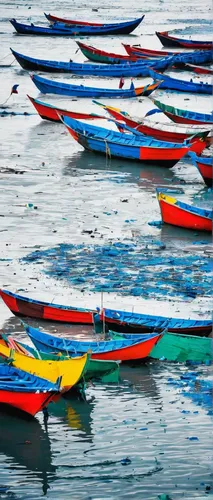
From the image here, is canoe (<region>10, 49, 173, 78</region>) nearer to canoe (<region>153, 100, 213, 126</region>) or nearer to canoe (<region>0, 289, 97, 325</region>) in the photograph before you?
canoe (<region>153, 100, 213, 126</region>)

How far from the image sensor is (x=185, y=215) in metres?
24.5

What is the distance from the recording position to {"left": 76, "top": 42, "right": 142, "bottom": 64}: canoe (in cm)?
4722

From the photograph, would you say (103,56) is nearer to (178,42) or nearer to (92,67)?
(92,67)

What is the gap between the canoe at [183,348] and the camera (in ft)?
57.8

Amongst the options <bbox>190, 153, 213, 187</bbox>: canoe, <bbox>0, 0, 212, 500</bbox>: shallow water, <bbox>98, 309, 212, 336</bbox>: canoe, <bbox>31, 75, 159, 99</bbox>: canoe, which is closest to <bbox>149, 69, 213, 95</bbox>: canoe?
<bbox>0, 0, 212, 500</bbox>: shallow water

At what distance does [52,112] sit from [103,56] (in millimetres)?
13184

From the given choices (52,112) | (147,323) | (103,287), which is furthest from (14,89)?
(147,323)

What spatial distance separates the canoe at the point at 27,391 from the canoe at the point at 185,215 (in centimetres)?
925

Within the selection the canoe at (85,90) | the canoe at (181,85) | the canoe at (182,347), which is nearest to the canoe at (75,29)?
the canoe at (181,85)

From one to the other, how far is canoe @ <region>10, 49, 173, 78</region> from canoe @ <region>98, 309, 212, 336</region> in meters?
27.2

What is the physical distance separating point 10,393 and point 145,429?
1.81m

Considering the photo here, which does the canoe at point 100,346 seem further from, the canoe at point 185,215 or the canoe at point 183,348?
the canoe at point 185,215

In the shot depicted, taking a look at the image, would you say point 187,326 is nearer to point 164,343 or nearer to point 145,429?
point 164,343

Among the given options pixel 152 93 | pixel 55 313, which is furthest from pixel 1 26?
pixel 55 313
